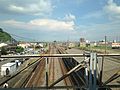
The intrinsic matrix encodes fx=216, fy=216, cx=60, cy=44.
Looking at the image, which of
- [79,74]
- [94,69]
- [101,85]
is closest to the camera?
[94,69]

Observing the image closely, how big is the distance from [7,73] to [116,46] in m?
87.0

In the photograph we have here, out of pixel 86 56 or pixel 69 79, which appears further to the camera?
pixel 69 79

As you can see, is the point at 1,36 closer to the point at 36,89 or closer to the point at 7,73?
the point at 7,73

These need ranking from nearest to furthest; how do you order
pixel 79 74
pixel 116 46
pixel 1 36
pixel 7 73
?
pixel 79 74
pixel 7 73
pixel 116 46
pixel 1 36

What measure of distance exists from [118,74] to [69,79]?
23.0 meters

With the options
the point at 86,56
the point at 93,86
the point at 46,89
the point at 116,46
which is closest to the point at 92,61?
the point at 86,56

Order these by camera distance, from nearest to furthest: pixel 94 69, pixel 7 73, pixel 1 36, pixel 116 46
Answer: pixel 94 69 < pixel 7 73 < pixel 116 46 < pixel 1 36

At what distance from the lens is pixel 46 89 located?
17.1 ft

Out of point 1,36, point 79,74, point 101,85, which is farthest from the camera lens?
point 1,36

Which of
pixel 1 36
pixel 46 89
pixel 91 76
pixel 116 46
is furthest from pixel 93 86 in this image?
pixel 1 36

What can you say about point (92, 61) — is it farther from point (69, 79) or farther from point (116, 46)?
point (116, 46)

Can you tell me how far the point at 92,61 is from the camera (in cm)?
487

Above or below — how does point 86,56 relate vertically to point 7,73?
above

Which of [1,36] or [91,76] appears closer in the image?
[91,76]
